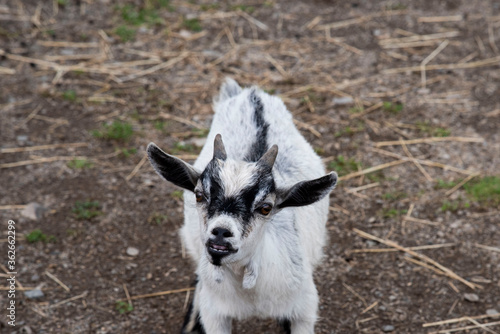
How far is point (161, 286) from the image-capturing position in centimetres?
525

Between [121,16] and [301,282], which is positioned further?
[121,16]

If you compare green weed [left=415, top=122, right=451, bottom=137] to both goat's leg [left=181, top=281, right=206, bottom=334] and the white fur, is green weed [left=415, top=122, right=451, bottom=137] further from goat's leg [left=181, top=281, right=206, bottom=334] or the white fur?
goat's leg [left=181, top=281, right=206, bottom=334]

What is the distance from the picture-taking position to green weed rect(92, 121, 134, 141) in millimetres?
6772

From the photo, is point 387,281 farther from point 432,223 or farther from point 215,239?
point 215,239

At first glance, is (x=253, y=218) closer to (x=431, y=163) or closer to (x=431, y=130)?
(x=431, y=163)

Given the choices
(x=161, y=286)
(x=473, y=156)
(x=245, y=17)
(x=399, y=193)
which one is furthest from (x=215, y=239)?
(x=245, y=17)

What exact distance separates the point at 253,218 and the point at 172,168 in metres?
0.59

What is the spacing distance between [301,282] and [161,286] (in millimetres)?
1630

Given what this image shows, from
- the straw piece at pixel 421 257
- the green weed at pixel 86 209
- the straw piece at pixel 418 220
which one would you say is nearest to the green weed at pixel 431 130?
the straw piece at pixel 418 220

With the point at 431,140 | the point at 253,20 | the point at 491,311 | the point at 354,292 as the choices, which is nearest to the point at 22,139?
the point at 253,20

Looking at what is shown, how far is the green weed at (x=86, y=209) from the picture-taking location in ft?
19.0

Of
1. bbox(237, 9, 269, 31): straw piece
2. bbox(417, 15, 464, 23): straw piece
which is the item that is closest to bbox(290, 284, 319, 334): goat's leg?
bbox(237, 9, 269, 31): straw piece

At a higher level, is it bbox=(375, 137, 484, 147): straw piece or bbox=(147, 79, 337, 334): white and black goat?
bbox=(147, 79, 337, 334): white and black goat

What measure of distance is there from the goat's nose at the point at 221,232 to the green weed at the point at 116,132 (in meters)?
3.65
